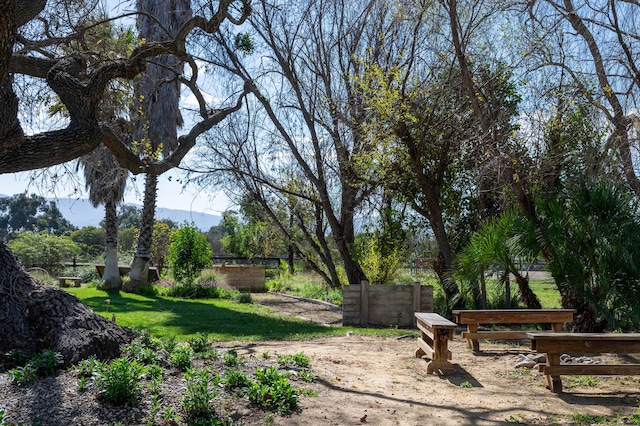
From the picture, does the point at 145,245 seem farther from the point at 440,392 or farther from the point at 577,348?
the point at 577,348

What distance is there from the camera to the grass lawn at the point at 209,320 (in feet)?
34.0

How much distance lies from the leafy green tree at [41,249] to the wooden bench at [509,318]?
21.6 m

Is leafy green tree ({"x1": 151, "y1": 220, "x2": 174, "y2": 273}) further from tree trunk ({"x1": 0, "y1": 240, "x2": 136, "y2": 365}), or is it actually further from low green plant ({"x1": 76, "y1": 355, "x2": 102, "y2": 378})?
low green plant ({"x1": 76, "y1": 355, "x2": 102, "y2": 378})

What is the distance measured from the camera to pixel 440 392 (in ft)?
20.4

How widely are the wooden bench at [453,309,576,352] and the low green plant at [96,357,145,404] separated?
18.3ft

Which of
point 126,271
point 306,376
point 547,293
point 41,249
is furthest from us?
point 41,249

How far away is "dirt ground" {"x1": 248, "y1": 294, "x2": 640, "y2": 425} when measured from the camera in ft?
16.9

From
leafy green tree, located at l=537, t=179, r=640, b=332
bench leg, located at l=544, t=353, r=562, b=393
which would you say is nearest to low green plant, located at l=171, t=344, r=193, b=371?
bench leg, located at l=544, t=353, r=562, b=393

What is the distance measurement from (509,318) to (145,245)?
46.5 feet

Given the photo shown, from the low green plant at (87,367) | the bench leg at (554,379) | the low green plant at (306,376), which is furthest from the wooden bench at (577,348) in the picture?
the low green plant at (87,367)

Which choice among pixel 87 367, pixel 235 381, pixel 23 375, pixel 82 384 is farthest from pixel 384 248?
pixel 23 375

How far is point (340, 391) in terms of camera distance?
19.1ft

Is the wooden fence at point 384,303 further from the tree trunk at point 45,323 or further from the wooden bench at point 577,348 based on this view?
the tree trunk at point 45,323

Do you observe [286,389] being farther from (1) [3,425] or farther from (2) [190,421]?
(1) [3,425]
